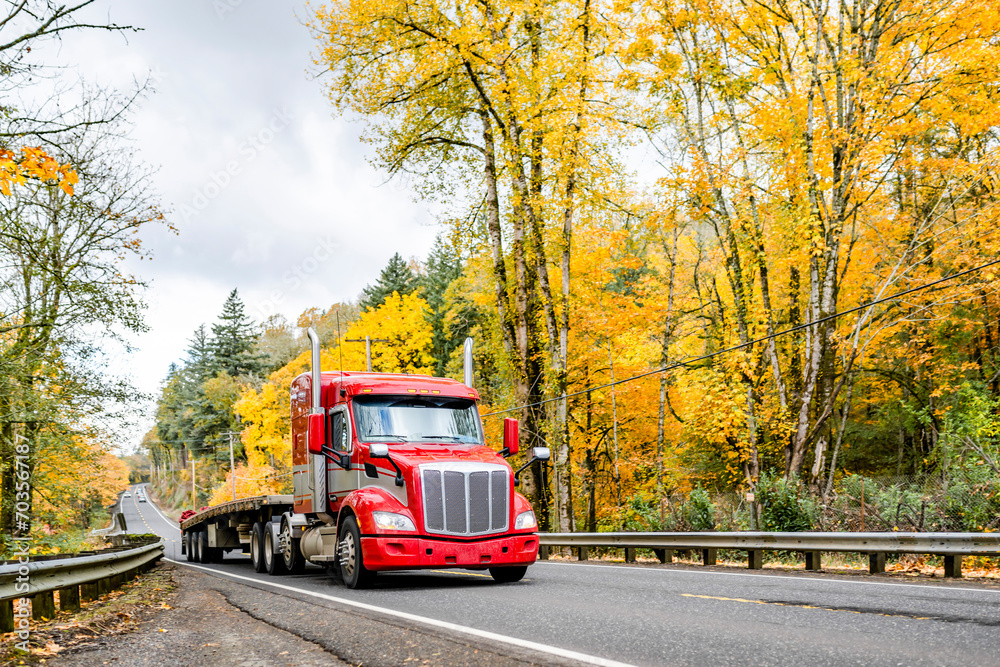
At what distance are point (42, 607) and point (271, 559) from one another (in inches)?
313

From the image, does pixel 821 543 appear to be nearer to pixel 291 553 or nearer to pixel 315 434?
pixel 315 434

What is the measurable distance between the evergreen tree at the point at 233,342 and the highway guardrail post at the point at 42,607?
7591 cm

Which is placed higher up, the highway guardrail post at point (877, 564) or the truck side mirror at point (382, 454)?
the truck side mirror at point (382, 454)

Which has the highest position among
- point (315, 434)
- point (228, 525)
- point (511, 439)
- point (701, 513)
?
point (315, 434)

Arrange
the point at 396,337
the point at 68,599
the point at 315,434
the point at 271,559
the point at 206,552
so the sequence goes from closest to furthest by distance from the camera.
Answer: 1. the point at 68,599
2. the point at 315,434
3. the point at 271,559
4. the point at 206,552
5. the point at 396,337

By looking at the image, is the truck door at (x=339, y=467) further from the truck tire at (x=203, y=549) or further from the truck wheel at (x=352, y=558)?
the truck tire at (x=203, y=549)

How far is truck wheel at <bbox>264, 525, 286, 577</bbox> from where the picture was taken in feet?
48.4

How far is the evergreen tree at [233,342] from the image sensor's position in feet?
267

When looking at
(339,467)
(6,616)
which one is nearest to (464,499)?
(339,467)

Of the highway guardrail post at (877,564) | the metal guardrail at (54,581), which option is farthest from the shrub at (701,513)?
the metal guardrail at (54,581)

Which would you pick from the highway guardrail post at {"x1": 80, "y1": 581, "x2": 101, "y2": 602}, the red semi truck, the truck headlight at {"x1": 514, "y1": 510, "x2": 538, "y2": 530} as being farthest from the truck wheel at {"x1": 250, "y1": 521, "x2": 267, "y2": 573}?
the truck headlight at {"x1": 514, "y1": 510, "x2": 538, "y2": 530}

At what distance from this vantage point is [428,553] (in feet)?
32.8

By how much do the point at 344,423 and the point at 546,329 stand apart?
1289 cm

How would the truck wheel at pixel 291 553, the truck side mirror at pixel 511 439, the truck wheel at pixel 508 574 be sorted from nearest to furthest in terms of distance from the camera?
the truck wheel at pixel 508 574 < the truck side mirror at pixel 511 439 < the truck wheel at pixel 291 553
